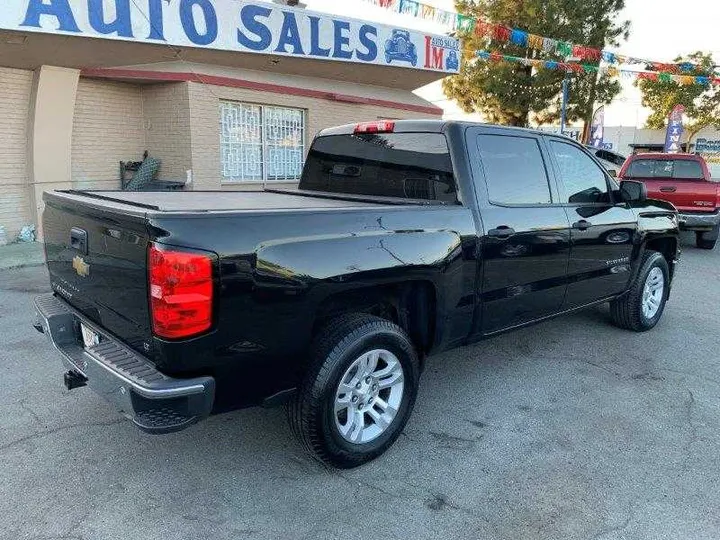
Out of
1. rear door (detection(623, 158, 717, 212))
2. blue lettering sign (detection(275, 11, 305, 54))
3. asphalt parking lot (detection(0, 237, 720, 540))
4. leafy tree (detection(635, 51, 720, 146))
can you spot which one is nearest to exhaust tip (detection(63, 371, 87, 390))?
asphalt parking lot (detection(0, 237, 720, 540))

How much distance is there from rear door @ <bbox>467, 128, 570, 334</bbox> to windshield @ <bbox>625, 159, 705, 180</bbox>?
9.14 m

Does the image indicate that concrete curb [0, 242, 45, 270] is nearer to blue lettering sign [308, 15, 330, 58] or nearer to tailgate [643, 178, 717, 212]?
blue lettering sign [308, 15, 330, 58]

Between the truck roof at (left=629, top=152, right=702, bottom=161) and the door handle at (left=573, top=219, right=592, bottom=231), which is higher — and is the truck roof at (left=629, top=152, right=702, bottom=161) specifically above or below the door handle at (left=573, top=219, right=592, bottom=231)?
above

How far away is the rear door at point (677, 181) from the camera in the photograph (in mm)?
10680

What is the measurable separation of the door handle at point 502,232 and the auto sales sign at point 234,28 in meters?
7.14

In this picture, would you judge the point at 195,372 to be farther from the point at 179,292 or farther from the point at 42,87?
the point at 42,87

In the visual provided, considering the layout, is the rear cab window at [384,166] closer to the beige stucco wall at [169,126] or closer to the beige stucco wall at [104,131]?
the beige stucco wall at [169,126]

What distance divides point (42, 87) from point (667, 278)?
9.50 m

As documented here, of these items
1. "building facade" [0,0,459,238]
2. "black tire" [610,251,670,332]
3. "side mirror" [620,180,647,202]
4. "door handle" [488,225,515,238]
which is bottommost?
"black tire" [610,251,670,332]

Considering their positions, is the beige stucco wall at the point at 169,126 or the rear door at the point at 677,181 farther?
the rear door at the point at 677,181

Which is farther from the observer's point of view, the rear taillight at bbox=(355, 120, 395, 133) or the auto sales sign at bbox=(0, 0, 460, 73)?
the auto sales sign at bbox=(0, 0, 460, 73)

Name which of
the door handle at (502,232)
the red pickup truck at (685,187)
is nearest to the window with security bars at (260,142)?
the red pickup truck at (685,187)

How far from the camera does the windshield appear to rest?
1155 centimetres

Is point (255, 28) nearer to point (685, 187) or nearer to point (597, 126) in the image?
point (685, 187)
